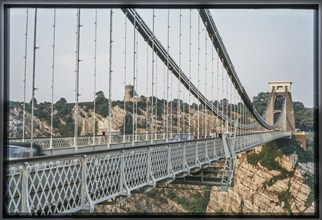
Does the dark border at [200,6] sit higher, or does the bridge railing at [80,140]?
the dark border at [200,6]

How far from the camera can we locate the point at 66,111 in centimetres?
811

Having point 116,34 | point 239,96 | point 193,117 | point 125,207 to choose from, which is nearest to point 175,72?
point 193,117

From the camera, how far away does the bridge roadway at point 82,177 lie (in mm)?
2518

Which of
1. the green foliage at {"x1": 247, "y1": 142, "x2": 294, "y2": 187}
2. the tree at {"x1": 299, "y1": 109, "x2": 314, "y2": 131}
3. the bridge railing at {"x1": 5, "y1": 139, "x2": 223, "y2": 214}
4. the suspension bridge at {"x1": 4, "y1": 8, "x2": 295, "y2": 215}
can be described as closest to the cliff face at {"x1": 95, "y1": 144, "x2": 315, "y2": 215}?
the green foliage at {"x1": 247, "y1": 142, "x2": 294, "y2": 187}

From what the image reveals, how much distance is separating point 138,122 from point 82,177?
686 cm

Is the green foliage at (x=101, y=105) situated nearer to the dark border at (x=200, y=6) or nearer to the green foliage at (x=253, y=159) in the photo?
the dark border at (x=200, y=6)

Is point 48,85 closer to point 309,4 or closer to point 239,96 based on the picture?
point 309,4

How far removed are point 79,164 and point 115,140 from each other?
6.03 meters

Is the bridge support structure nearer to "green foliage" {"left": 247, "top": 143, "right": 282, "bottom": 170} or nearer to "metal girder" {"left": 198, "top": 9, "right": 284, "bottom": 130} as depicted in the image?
"metal girder" {"left": 198, "top": 9, "right": 284, "bottom": 130}

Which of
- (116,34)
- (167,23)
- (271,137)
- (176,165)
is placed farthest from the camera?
(271,137)

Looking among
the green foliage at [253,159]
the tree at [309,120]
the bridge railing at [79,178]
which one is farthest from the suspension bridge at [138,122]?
the tree at [309,120]

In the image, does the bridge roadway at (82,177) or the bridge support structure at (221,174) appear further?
the bridge support structure at (221,174)

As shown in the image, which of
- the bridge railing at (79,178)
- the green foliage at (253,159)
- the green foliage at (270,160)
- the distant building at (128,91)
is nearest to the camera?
the bridge railing at (79,178)

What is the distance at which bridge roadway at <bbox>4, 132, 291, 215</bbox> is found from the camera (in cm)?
252
